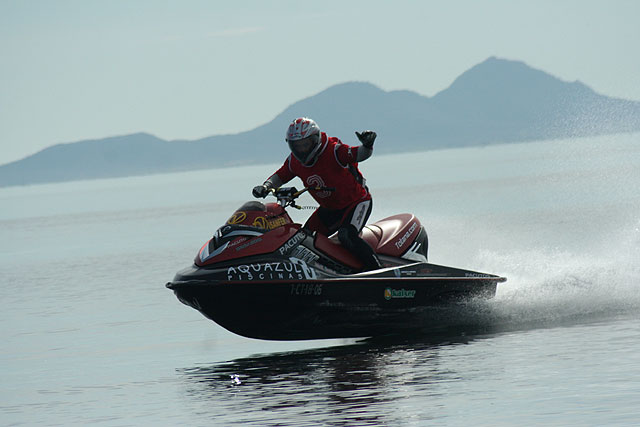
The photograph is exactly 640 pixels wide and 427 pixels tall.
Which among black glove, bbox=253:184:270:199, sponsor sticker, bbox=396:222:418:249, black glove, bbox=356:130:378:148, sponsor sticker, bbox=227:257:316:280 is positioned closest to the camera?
sponsor sticker, bbox=227:257:316:280

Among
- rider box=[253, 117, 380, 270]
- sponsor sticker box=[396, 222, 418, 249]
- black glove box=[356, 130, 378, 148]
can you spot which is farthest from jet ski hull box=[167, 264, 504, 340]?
black glove box=[356, 130, 378, 148]

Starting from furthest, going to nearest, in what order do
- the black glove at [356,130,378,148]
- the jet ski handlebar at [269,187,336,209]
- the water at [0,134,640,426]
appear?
the jet ski handlebar at [269,187,336,209], the black glove at [356,130,378,148], the water at [0,134,640,426]

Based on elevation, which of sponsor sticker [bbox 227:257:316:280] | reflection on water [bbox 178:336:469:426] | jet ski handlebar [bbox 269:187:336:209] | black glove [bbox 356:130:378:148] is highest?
black glove [bbox 356:130:378:148]

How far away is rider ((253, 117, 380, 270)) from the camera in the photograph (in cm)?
1082

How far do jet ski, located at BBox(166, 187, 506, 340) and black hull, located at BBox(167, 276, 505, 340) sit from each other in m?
0.01

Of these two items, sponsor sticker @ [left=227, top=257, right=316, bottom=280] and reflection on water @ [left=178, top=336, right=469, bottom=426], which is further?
sponsor sticker @ [left=227, top=257, right=316, bottom=280]

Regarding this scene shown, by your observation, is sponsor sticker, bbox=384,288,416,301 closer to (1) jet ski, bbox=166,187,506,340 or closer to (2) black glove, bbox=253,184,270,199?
(1) jet ski, bbox=166,187,506,340

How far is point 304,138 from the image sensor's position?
10.8m

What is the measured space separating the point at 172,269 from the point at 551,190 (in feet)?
87.5

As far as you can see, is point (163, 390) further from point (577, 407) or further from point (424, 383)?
point (577, 407)

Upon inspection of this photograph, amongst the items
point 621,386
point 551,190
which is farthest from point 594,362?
point 551,190

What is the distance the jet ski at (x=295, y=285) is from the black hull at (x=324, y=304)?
0.03ft

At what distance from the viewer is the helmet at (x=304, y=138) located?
10781mm

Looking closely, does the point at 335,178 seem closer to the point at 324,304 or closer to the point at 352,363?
the point at 324,304
